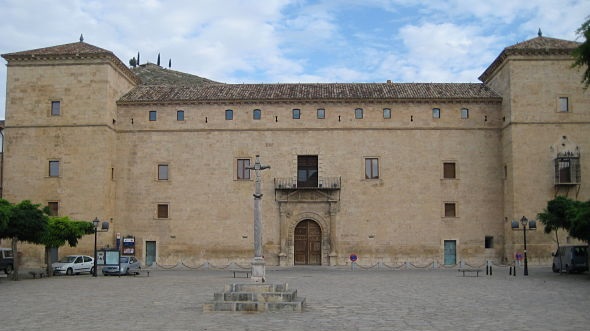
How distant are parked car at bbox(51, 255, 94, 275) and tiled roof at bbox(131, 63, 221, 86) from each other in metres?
54.3

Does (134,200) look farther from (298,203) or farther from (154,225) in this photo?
(298,203)

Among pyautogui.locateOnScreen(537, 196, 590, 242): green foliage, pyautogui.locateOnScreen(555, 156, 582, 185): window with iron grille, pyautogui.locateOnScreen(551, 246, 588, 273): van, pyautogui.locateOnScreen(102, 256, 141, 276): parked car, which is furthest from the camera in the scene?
pyautogui.locateOnScreen(555, 156, 582, 185): window with iron grille

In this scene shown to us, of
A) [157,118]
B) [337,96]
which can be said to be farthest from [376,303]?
[157,118]

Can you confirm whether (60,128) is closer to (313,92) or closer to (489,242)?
(313,92)

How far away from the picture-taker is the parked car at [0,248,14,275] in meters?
31.1

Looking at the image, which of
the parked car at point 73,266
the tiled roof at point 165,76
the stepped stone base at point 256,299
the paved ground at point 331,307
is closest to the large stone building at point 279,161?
the parked car at point 73,266

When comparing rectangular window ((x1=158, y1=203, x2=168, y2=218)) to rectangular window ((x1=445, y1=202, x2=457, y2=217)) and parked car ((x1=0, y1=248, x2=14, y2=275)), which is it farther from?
rectangular window ((x1=445, y1=202, x2=457, y2=217))

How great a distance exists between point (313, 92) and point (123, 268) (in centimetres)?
1617

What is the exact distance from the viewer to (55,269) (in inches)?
1222

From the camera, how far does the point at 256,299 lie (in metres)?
15.4

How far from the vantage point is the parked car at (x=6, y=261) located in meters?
31.1

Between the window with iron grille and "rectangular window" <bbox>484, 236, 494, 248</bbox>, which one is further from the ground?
the window with iron grille

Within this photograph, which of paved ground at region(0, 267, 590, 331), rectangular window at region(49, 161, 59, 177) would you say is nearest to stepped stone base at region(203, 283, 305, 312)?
paved ground at region(0, 267, 590, 331)

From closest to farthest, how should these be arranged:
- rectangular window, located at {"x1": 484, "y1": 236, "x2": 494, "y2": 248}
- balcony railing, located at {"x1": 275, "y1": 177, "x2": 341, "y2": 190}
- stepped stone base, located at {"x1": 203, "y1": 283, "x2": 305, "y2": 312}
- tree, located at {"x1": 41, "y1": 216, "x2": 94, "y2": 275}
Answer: stepped stone base, located at {"x1": 203, "y1": 283, "x2": 305, "y2": 312}, tree, located at {"x1": 41, "y1": 216, "x2": 94, "y2": 275}, rectangular window, located at {"x1": 484, "y1": 236, "x2": 494, "y2": 248}, balcony railing, located at {"x1": 275, "y1": 177, "x2": 341, "y2": 190}
